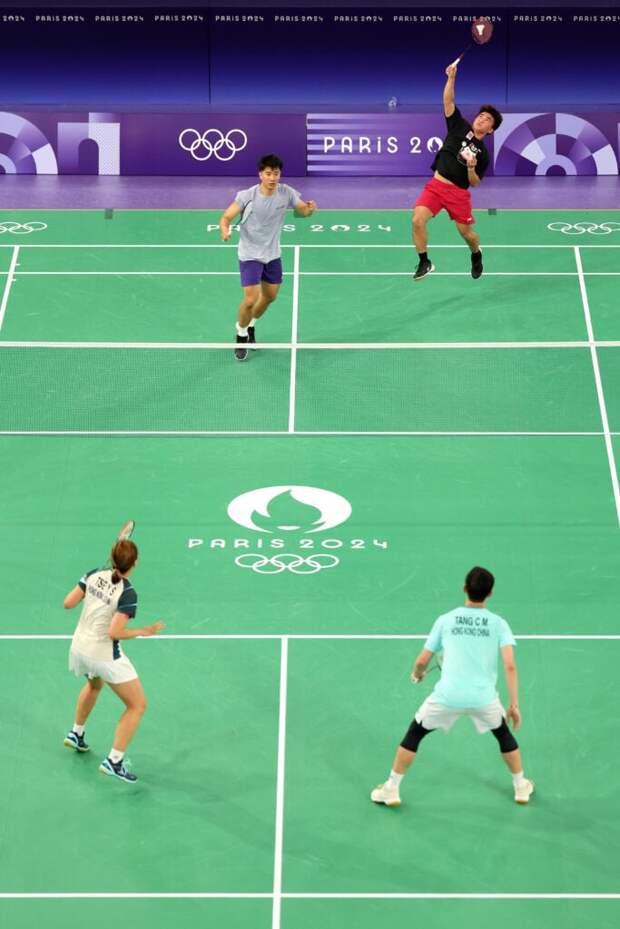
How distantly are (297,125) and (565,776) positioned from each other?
1404cm

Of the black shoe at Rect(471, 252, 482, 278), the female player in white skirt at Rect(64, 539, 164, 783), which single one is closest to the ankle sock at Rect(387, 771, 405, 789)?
the female player in white skirt at Rect(64, 539, 164, 783)

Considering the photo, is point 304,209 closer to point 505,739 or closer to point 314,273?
point 314,273

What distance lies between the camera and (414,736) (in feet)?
42.6

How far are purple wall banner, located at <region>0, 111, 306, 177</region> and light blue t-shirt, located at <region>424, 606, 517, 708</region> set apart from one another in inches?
562

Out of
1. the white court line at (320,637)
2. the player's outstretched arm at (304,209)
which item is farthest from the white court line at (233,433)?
the white court line at (320,637)

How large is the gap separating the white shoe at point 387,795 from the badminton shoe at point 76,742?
96.0 inches

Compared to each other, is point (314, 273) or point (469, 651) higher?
point (314, 273)

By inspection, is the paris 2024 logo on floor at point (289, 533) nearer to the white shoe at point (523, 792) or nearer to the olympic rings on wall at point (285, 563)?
the olympic rings on wall at point (285, 563)

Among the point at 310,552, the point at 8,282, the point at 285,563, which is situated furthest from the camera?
the point at 8,282

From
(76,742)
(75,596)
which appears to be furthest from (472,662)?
(76,742)

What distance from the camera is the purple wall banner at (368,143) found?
25.5 metres

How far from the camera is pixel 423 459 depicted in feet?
61.7

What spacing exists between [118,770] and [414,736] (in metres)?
2.46

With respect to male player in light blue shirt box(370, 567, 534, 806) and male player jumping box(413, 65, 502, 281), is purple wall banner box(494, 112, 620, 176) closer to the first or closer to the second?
male player jumping box(413, 65, 502, 281)
